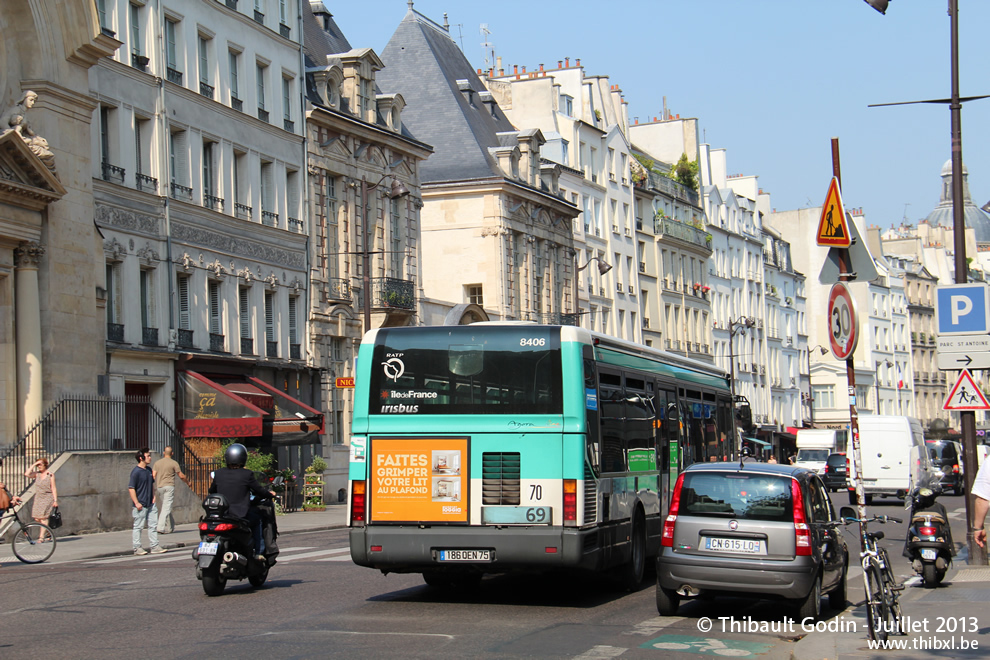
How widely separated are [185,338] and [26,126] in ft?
28.2

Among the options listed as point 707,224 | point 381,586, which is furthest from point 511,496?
point 707,224

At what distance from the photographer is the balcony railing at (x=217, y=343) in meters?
38.3

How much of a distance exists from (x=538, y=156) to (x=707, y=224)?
1160 inches

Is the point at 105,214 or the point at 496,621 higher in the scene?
the point at 105,214

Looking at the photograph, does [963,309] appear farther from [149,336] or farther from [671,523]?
[149,336]

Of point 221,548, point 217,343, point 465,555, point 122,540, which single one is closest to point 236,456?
point 221,548

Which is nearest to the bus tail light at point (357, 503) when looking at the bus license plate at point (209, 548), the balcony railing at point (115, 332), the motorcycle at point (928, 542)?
the bus license plate at point (209, 548)

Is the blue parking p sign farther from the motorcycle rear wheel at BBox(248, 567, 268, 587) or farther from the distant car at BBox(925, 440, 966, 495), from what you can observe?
the distant car at BBox(925, 440, 966, 495)

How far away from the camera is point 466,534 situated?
1478 cm

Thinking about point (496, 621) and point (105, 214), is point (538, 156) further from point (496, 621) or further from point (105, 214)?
point (496, 621)

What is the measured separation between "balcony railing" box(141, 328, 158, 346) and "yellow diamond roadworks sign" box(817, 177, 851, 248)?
25427 mm

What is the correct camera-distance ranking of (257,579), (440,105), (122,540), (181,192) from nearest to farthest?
(257,579), (122,540), (181,192), (440,105)

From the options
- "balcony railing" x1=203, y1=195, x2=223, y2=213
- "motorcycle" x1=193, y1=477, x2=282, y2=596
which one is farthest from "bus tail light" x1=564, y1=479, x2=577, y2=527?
"balcony railing" x1=203, y1=195, x2=223, y2=213

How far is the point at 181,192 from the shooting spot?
3716 cm
